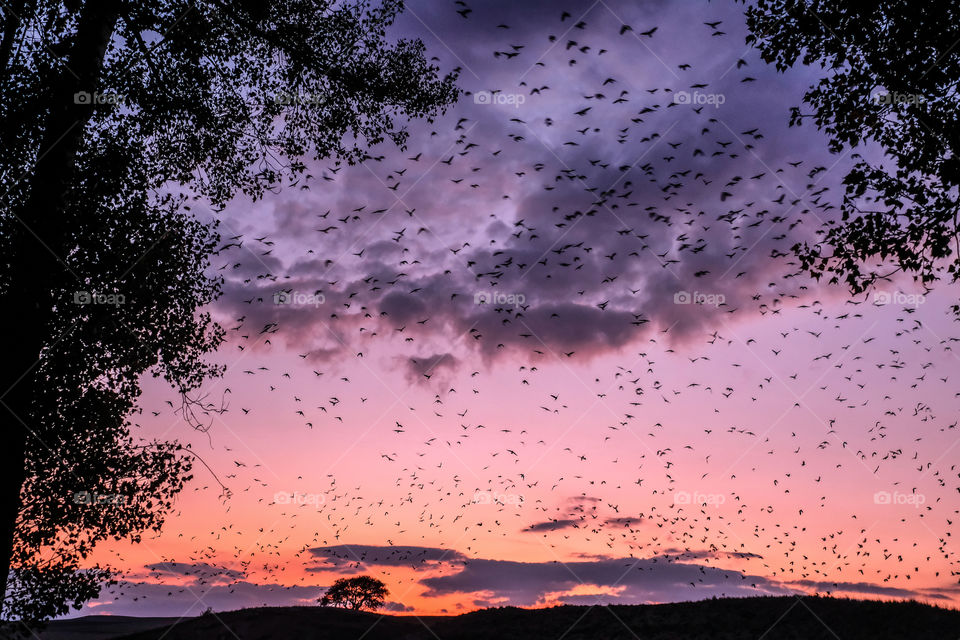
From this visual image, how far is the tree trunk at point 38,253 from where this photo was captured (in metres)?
12.0

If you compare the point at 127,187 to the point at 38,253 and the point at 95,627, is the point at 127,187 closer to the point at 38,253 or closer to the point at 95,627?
the point at 38,253

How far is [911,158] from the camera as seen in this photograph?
17.3 metres

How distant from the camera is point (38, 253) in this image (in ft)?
42.8

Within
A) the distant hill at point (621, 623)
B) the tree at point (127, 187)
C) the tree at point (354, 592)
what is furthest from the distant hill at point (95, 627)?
the tree at point (127, 187)

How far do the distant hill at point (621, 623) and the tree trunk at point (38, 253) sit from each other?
19695 mm

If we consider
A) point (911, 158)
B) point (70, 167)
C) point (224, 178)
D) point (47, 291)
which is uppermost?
point (911, 158)

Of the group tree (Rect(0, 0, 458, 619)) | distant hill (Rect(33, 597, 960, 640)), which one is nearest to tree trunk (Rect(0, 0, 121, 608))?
tree (Rect(0, 0, 458, 619))

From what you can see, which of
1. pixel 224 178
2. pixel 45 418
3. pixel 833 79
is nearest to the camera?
pixel 45 418

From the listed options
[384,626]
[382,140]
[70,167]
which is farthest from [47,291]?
[384,626]

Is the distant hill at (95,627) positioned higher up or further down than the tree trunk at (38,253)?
further down

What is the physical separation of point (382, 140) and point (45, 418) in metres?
11.2

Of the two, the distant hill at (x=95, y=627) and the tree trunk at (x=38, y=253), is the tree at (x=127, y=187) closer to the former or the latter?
the tree trunk at (x=38, y=253)

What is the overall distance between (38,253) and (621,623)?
2387 cm

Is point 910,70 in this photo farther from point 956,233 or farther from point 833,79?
point 956,233
